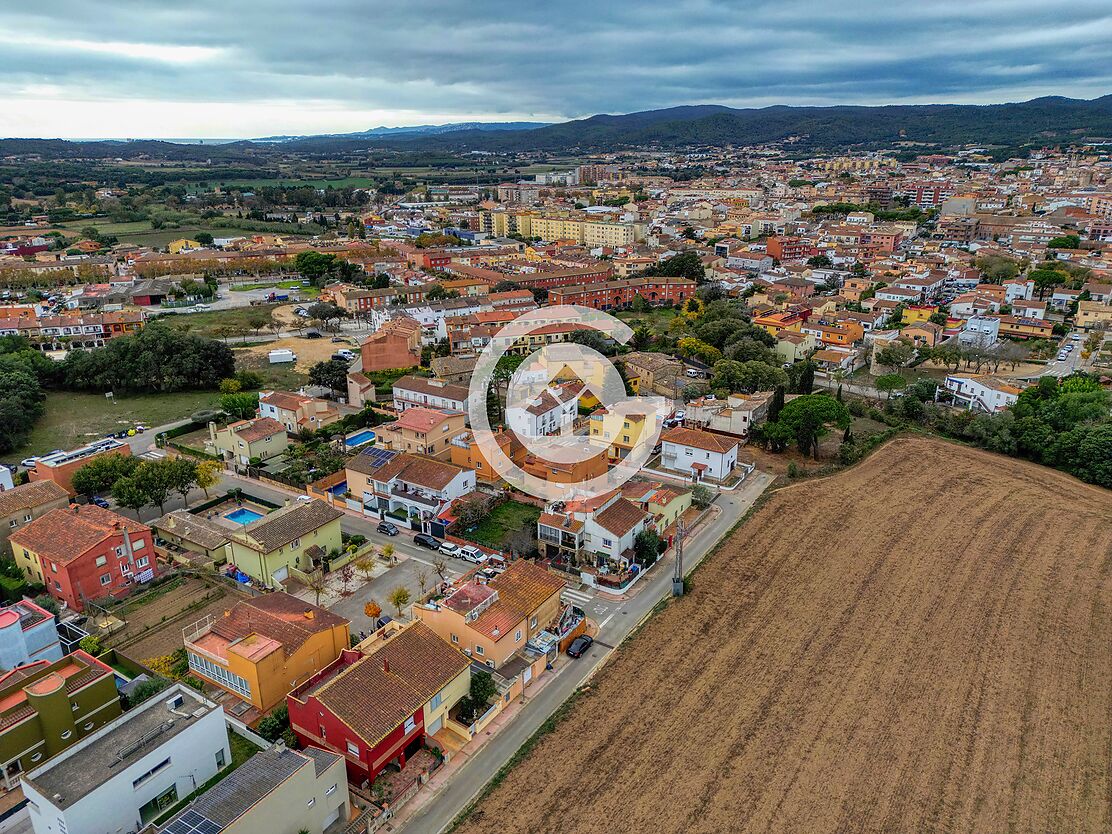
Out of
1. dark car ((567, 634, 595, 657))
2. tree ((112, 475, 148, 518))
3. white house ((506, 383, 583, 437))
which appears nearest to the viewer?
dark car ((567, 634, 595, 657))

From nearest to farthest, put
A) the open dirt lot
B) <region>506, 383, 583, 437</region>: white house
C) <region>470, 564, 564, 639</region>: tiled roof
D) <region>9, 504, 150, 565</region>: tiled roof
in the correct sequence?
the open dirt lot → <region>470, 564, 564, 639</region>: tiled roof → <region>9, 504, 150, 565</region>: tiled roof → <region>506, 383, 583, 437</region>: white house

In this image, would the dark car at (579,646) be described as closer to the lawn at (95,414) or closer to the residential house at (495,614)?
the residential house at (495,614)

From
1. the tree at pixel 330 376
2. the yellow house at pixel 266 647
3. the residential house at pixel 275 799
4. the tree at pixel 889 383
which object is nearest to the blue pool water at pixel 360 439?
the tree at pixel 330 376

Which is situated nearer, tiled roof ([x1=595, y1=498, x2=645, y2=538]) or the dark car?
the dark car

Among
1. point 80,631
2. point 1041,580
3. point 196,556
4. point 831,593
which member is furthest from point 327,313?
point 1041,580

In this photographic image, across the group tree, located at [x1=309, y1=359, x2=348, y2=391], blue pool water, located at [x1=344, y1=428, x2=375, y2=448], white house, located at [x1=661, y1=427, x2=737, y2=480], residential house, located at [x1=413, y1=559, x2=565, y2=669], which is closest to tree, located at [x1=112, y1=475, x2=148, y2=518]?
blue pool water, located at [x1=344, y1=428, x2=375, y2=448]

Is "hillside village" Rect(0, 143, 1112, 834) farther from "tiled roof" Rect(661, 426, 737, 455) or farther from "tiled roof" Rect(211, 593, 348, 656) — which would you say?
"tiled roof" Rect(661, 426, 737, 455)

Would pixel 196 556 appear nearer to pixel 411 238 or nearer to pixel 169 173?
pixel 411 238
